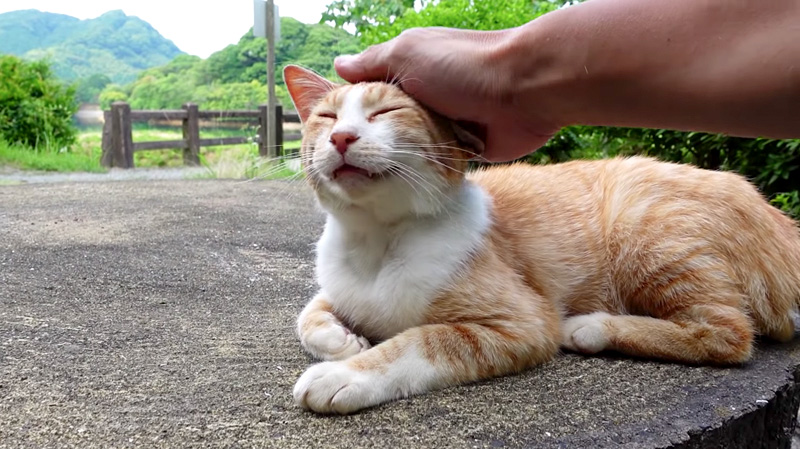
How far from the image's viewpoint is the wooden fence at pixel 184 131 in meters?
10.4

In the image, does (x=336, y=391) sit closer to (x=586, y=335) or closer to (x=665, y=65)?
(x=586, y=335)

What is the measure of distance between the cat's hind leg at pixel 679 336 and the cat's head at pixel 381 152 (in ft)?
1.96

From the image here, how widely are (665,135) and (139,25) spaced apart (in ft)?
39.8

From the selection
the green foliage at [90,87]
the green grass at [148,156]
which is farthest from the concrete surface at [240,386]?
the green foliage at [90,87]

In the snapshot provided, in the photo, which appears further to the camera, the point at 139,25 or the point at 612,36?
the point at 139,25

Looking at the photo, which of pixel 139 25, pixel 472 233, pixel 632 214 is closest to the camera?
pixel 472 233

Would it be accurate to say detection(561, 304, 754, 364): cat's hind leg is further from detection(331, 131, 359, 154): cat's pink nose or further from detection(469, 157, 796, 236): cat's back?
detection(331, 131, 359, 154): cat's pink nose

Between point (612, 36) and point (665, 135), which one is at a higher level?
point (612, 36)

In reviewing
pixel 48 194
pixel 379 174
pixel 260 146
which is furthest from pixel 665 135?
pixel 260 146

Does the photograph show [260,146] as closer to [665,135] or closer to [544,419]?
[665,135]

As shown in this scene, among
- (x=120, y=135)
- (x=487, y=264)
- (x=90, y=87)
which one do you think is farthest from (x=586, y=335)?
(x=90, y=87)

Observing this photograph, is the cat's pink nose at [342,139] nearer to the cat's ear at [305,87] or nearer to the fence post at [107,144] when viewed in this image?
the cat's ear at [305,87]

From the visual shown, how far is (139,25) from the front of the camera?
13023 millimetres

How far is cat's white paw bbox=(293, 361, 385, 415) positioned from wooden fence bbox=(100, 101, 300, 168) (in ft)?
26.9
